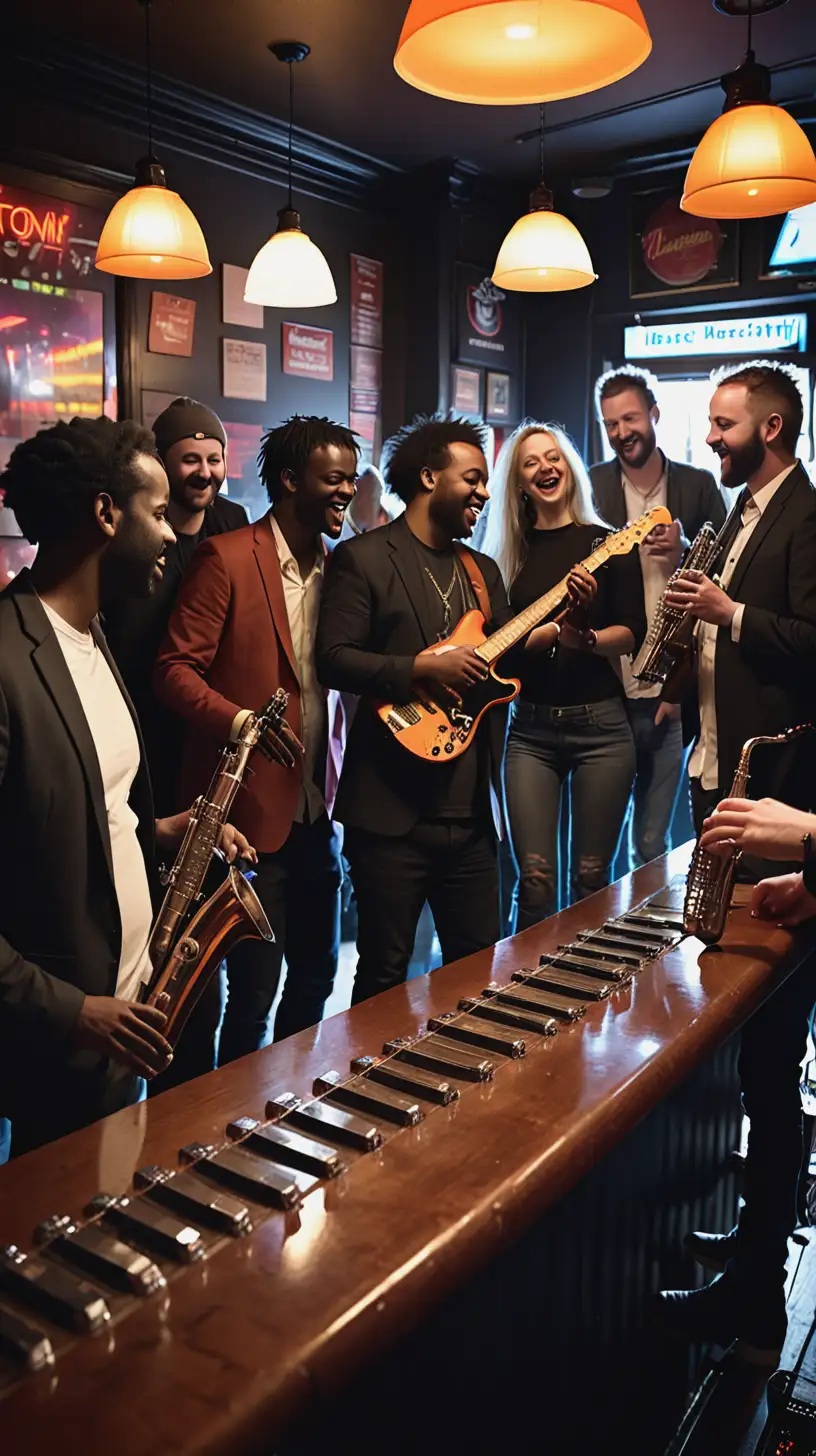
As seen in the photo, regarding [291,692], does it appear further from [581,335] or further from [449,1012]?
[581,335]

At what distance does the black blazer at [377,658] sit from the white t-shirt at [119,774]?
3.04ft

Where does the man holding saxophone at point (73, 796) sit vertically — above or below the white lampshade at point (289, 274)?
below

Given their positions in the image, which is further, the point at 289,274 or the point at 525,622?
the point at 289,274

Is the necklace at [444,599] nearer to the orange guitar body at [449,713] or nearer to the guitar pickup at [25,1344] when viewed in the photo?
the orange guitar body at [449,713]

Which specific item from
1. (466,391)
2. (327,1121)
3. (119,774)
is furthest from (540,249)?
(327,1121)

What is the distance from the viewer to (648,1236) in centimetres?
208

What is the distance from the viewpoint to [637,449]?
443 centimetres

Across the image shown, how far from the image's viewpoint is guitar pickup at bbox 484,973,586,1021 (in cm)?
173

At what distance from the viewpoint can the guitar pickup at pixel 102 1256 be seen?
107 cm

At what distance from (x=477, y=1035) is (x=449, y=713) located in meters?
1.37

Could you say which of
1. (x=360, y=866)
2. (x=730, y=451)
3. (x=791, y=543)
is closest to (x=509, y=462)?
(x=730, y=451)

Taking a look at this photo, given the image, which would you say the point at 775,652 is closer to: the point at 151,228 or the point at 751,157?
the point at 751,157

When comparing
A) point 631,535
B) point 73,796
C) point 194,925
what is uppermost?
point 631,535

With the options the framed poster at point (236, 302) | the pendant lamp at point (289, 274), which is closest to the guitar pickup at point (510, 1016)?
the pendant lamp at point (289, 274)
